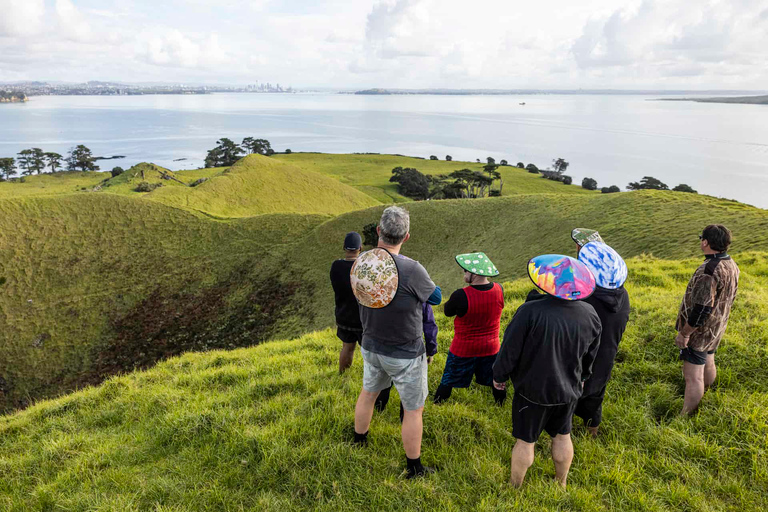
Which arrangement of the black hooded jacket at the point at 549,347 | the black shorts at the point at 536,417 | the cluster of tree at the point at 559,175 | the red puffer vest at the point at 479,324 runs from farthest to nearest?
the cluster of tree at the point at 559,175
the red puffer vest at the point at 479,324
the black shorts at the point at 536,417
the black hooded jacket at the point at 549,347

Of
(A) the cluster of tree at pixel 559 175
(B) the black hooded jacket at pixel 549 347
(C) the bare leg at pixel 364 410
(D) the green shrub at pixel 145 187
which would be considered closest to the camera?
(B) the black hooded jacket at pixel 549 347

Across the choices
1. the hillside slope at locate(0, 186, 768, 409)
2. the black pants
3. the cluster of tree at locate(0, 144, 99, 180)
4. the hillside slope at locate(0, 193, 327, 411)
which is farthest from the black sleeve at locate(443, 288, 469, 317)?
the cluster of tree at locate(0, 144, 99, 180)

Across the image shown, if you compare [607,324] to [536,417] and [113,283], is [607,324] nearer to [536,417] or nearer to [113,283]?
[536,417]

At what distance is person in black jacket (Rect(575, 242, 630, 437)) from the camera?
4.21 m

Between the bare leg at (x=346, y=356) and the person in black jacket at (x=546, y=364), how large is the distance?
3243 mm

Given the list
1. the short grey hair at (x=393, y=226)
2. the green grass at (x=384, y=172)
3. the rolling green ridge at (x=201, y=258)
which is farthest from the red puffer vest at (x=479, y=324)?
the green grass at (x=384, y=172)

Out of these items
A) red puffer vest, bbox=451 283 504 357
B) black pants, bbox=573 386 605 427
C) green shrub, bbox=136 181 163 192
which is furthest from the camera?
green shrub, bbox=136 181 163 192

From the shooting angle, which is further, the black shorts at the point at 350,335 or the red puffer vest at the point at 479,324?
the black shorts at the point at 350,335

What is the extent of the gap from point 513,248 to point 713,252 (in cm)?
2195

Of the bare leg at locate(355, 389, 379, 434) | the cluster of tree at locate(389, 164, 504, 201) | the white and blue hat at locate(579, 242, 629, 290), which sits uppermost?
the white and blue hat at locate(579, 242, 629, 290)

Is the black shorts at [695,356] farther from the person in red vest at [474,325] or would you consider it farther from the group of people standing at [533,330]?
the person in red vest at [474,325]

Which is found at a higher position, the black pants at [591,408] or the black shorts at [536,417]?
the black shorts at [536,417]

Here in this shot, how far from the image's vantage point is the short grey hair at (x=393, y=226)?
3.93 m

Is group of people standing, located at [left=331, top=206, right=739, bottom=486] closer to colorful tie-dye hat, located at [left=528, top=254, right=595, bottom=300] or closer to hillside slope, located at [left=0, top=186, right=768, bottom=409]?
colorful tie-dye hat, located at [left=528, top=254, right=595, bottom=300]
